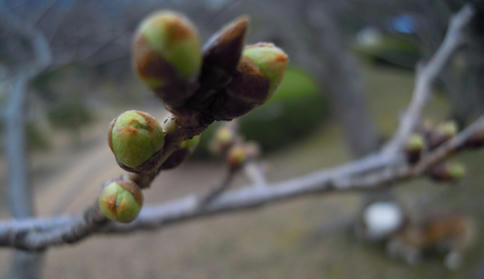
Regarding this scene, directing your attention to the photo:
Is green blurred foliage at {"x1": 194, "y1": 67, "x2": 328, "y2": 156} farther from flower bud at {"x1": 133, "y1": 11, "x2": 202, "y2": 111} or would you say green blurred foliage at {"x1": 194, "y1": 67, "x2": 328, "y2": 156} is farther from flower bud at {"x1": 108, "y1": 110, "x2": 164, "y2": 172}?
flower bud at {"x1": 133, "y1": 11, "x2": 202, "y2": 111}

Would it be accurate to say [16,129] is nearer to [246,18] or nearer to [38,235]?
[38,235]

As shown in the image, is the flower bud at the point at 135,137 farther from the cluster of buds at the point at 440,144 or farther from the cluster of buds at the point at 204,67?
the cluster of buds at the point at 440,144

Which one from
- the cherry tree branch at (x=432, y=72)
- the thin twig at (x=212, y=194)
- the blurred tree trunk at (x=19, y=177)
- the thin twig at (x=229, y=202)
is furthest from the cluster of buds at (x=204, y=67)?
the blurred tree trunk at (x=19, y=177)

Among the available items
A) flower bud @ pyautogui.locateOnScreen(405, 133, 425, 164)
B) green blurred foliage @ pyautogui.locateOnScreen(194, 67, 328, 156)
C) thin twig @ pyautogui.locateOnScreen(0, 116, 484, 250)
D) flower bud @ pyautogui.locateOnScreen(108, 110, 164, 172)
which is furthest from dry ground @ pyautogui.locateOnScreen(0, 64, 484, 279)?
flower bud @ pyautogui.locateOnScreen(108, 110, 164, 172)

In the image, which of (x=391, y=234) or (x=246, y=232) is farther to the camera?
(x=246, y=232)

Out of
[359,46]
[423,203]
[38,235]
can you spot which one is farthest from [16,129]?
[359,46]

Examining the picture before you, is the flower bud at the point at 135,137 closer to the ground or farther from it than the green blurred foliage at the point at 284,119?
farther from it
